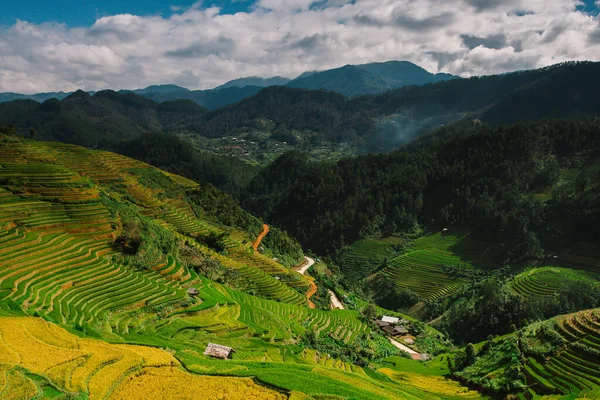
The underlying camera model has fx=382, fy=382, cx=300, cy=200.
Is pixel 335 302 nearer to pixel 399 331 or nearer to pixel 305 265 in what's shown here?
pixel 399 331

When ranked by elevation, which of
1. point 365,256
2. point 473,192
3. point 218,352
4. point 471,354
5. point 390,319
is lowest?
point 365,256

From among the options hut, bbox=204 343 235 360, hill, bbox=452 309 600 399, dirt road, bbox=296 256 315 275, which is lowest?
dirt road, bbox=296 256 315 275

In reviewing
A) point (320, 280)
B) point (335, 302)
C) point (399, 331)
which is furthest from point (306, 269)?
point (399, 331)

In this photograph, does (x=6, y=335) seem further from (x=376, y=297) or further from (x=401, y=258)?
(x=401, y=258)

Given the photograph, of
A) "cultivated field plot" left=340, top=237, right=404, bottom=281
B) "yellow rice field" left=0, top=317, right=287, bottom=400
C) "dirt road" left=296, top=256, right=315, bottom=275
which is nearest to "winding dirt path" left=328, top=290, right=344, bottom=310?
"dirt road" left=296, top=256, right=315, bottom=275

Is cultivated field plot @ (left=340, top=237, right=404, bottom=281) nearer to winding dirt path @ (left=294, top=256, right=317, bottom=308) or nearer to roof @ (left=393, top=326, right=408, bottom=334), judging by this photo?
winding dirt path @ (left=294, top=256, right=317, bottom=308)

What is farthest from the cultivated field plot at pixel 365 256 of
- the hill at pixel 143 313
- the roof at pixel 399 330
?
the roof at pixel 399 330

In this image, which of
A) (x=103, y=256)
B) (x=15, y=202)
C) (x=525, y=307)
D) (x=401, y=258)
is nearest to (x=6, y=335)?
(x=103, y=256)
